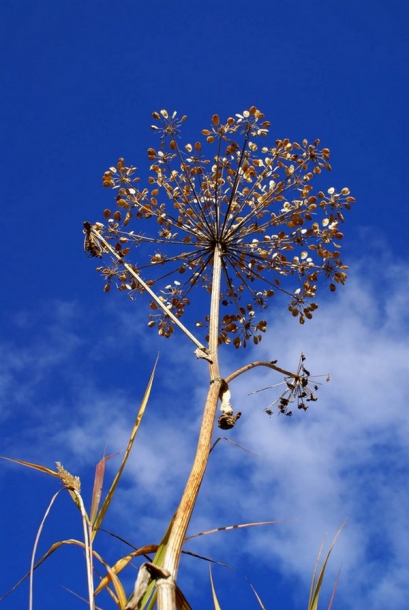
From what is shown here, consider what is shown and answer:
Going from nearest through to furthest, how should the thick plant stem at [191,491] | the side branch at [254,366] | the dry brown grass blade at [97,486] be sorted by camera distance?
1. the thick plant stem at [191,491]
2. the dry brown grass blade at [97,486]
3. the side branch at [254,366]

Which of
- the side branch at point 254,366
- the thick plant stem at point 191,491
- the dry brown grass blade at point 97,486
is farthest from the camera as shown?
the side branch at point 254,366

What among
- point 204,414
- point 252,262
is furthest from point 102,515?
point 252,262

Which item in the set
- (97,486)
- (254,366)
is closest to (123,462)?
(97,486)

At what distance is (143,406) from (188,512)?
1.46ft

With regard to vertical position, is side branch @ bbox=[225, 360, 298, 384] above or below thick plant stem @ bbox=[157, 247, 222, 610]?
above

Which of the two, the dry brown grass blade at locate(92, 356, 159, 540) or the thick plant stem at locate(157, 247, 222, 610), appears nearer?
the thick plant stem at locate(157, 247, 222, 610)

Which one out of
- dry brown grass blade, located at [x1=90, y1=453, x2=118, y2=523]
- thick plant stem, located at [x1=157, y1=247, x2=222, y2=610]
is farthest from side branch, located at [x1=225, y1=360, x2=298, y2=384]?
dry brown grass blade, located at [x1=90, y1=453, x2=118, y2=523]

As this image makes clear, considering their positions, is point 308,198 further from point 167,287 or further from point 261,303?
point 167,287

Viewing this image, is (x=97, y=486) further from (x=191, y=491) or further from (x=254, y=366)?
(x=254, y=366)

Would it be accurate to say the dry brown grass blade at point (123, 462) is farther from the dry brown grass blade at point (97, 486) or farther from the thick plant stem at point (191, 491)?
the thick plant stem at point (191, 491)

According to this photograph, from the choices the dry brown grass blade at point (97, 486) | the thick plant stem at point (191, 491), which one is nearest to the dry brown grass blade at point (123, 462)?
the dry brown grass blade at point (97, 486)

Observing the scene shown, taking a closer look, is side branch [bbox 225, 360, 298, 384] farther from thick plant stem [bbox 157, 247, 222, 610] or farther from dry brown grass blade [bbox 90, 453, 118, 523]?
dry brown grass blade [bbox 90, 453, 118, 523]

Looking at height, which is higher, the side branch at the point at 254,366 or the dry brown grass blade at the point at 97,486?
the side branch at the point at 254,366

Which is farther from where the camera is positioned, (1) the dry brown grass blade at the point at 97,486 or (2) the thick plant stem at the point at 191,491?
(1) the dry brown grass blade at the point at 97,486
